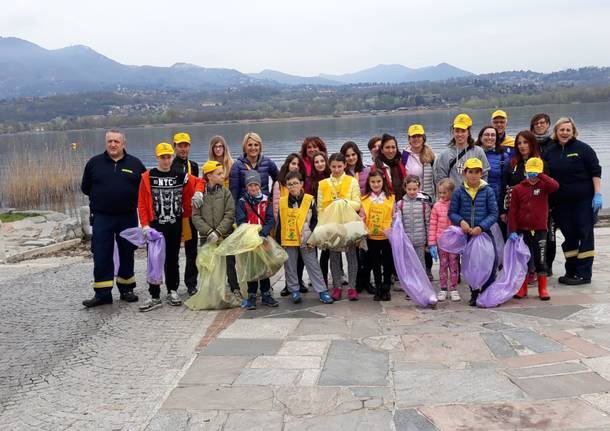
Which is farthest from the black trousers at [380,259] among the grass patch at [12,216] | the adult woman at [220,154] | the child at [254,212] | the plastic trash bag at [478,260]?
the grass patch at [12,216]

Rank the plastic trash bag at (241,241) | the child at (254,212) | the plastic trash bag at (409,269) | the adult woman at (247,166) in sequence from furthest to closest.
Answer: the adult woman at (247,166), the child at (254,212), the plastic trash bag at (241,241), the plastic trash bag at (409,269)

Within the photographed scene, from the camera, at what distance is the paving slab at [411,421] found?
345cm

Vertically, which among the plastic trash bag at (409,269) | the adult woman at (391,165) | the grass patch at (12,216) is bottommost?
the grass patch at (12,216)

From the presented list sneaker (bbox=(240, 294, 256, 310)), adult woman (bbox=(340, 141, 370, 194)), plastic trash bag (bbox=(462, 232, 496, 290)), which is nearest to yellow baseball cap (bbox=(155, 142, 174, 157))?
sneaker (bbox=(240, 294, 256, 310))

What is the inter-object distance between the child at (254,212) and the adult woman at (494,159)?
93.6 inches

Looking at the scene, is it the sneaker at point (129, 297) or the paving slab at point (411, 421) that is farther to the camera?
the sneaker at point (129, 297)

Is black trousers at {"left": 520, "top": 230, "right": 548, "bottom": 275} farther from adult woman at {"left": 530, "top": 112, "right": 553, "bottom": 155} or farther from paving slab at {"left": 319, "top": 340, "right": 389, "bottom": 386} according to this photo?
paving slab at {"left": 319, "top": 340, "right": 389, "bottom": 386}

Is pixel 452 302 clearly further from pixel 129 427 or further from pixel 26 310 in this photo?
pixel 26 310

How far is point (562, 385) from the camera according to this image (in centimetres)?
385

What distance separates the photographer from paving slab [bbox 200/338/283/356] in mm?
4773

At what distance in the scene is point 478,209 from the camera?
19.3ft

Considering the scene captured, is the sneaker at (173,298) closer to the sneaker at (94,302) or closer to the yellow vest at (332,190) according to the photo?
the sneaker at (94,302)

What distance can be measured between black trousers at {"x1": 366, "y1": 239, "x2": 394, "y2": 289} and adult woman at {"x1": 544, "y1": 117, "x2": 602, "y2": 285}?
1.91m

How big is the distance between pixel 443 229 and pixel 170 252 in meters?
2.87
